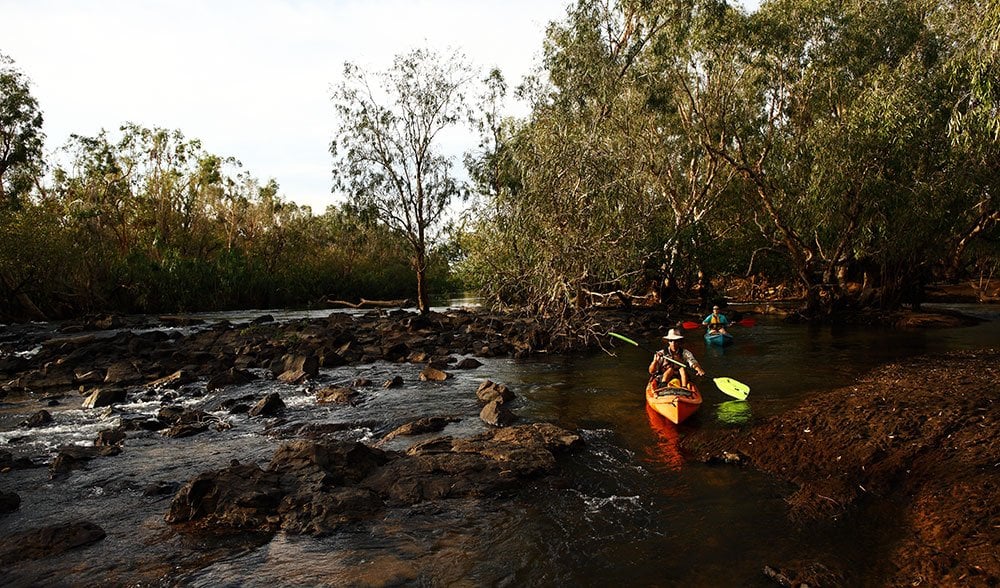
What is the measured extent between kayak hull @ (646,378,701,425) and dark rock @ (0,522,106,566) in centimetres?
827

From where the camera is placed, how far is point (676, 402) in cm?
994

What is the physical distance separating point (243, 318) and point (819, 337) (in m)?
27.8

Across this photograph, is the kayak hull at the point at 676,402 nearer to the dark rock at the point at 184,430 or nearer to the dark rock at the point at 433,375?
the dark rock at the point at 433,375

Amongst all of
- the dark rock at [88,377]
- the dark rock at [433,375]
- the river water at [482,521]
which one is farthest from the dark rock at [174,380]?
the dark rock at [433,375]

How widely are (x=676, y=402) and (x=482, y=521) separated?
465cm

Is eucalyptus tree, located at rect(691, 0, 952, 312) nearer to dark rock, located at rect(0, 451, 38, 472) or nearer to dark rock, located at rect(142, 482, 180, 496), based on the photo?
dark rock, located at rect(142, 482, 180, 496)

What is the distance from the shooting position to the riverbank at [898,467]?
16.8 ft

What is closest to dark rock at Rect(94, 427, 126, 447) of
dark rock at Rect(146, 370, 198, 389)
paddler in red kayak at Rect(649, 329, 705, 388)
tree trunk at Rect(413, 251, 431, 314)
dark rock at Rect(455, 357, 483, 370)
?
dark rock at Rect(146, 370, 198, 389)

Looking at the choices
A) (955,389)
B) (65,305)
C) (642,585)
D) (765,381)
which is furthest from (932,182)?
(65,305)

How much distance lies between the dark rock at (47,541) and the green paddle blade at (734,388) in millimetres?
10403

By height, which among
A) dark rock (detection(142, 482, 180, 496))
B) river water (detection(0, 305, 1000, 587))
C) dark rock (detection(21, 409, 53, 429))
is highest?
dark rock (detection(21, 409, 53, 429))

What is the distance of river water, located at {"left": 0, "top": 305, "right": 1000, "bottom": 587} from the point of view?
555cm

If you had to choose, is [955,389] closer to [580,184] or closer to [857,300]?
[580,184]

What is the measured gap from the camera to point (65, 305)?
105 ft
